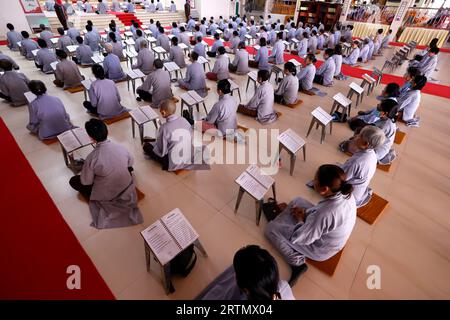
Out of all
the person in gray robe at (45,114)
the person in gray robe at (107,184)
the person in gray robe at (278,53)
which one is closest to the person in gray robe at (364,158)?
the person in gray robe at (107,184)

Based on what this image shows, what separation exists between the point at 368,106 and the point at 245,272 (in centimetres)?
791

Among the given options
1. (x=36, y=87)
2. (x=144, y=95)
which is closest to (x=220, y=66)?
(x=144, y=95)

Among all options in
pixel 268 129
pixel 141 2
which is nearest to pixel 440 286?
pixel 268 129

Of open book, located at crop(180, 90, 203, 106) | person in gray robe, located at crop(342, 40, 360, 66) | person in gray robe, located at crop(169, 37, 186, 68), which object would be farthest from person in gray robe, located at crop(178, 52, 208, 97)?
person in gray robe, located at crop(342, 40, 360, 66)

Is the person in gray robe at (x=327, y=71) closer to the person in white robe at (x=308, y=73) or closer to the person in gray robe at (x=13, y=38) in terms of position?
the person in white robe at (x=308, y=73)

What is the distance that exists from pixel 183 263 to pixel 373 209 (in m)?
3.24

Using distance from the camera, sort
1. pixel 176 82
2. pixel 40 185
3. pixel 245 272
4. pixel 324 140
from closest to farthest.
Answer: pixel 245 272 → pixel 40 185 → pixel 324 140 → pixel 176 82

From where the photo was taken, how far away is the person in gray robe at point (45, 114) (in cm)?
459

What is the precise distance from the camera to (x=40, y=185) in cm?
400

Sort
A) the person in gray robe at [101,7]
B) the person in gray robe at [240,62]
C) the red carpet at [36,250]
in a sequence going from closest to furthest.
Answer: the red carpet at [36,250], the person in gray robe at [240,62], the person in gray robe at [101,7]

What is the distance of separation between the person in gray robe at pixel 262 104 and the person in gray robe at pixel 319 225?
3289 mm

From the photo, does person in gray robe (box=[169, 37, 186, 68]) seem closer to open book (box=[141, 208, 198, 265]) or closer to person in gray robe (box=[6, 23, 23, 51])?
person in gray robe (box=[6, 23, 23, 51])

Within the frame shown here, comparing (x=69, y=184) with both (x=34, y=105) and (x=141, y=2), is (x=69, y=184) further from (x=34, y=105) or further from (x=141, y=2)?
(x=141, y=2)

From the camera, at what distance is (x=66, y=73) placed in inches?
281
